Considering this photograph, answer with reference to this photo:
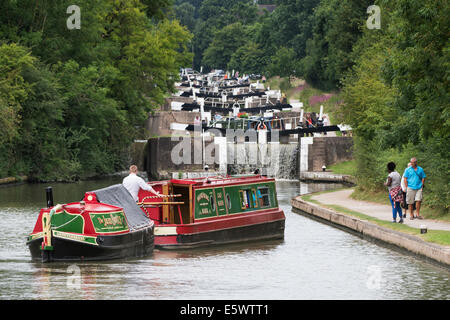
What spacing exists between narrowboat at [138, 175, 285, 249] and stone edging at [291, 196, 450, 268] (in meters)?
2.38

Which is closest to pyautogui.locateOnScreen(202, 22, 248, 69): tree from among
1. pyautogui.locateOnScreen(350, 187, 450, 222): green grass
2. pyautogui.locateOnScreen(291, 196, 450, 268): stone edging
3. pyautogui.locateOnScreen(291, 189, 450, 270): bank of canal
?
pyautogui.locateOnScreen(291, 189, 450, 270): bank of canal

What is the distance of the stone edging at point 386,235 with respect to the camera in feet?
68.6

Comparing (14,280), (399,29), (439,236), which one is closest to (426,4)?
(399,29)

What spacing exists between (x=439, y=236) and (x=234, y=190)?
7.30 meters

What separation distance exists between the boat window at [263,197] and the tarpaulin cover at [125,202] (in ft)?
18.4

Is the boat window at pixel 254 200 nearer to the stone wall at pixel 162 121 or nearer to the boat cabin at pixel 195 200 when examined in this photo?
the boat cabin at pixel 195 200

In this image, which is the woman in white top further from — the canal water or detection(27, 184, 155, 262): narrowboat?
detection(27, 184, 155, 262): narrowboat

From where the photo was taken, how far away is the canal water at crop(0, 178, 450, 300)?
708 inches

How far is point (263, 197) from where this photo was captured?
1141 inches

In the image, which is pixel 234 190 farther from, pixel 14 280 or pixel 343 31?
pixel 343 31

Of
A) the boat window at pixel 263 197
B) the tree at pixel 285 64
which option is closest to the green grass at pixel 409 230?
the boat window at pixel 263 197

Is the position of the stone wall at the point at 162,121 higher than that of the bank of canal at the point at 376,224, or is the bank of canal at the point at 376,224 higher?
the stone wall at the point at 162,121

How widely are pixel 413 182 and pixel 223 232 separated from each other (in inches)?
231

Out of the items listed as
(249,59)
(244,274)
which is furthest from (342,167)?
(249,59)
